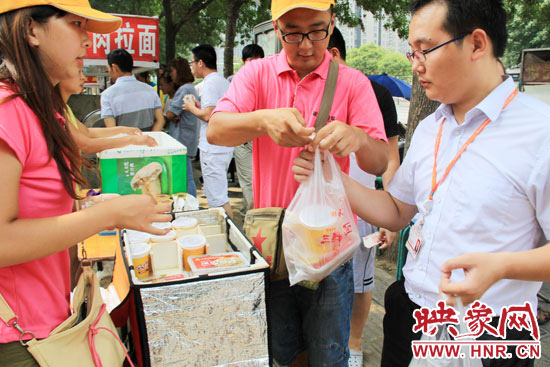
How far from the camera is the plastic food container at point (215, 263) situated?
1692mm

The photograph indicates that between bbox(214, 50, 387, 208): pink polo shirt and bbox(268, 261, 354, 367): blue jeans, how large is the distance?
42 centimetres

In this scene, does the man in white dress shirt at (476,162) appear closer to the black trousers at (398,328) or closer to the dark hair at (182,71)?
the black trousers at (398,328)

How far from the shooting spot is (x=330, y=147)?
5.10 ft

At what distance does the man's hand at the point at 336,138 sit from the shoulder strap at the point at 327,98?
7.6 inches

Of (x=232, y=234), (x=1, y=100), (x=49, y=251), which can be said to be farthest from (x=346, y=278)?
(x=1, y=100)

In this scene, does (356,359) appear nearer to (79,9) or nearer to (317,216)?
(317,216)

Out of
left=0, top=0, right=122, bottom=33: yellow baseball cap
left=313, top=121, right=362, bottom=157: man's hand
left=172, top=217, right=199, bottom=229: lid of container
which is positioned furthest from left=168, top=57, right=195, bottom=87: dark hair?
left=313, top=121, right=362, bottom=157: man's hand

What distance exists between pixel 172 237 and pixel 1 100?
108 centimetres

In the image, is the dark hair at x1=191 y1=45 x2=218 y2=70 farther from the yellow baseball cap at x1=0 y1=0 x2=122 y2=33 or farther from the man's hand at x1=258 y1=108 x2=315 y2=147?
the man's hand at x1=258 y1=108 x2=315 y2=147

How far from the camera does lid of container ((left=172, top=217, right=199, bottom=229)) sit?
2.16 m

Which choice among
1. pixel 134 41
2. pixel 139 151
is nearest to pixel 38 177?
pixel 139 151

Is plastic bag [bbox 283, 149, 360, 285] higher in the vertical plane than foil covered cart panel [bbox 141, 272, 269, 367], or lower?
higher

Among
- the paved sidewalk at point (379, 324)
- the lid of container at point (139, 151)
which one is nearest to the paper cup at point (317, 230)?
the lid of container at point (139, 151)

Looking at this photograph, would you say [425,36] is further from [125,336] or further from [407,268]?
[125,336]
